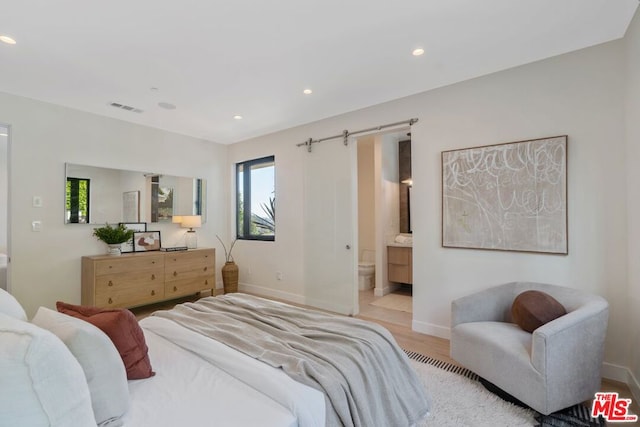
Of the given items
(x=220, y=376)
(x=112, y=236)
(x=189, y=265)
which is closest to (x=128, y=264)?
(x=112, y=236)

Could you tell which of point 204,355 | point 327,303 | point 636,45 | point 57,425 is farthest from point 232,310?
point 636,45

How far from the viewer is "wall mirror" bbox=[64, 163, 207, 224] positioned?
3820 millimetres

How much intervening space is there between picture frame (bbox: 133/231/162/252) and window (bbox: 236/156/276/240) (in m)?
1.35

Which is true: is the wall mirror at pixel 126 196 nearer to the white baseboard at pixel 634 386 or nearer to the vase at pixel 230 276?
the vase at pixel 230 276

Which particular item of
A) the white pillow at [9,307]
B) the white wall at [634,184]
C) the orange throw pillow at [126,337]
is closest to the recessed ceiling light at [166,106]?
the white pillow at [9,307]

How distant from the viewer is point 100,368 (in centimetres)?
110

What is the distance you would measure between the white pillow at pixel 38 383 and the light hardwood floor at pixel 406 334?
2.65 metres

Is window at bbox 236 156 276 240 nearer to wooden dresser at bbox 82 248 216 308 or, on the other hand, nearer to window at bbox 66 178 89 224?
wooden dresser at bbox 82 248 216 308

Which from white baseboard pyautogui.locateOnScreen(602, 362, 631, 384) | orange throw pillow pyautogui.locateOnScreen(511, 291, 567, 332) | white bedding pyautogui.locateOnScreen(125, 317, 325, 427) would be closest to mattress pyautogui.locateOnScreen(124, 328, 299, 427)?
white bedding pyautogui.locateOnScreen(125, 317, 325, 427)

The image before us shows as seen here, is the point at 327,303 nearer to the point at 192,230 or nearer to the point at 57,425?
the point at 192,230

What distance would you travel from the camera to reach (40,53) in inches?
100

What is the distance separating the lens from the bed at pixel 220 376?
0.84m

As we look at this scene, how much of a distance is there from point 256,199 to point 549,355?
4.37 m

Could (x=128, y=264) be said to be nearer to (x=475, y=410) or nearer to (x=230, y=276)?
(x=230, y=276)
